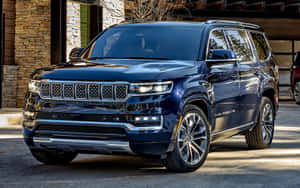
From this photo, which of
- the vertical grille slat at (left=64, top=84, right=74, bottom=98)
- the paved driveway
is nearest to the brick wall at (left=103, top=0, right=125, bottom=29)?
the paved driveway

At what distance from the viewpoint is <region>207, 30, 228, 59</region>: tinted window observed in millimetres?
8958

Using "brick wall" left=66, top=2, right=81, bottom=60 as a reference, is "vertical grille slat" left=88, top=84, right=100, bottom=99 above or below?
above

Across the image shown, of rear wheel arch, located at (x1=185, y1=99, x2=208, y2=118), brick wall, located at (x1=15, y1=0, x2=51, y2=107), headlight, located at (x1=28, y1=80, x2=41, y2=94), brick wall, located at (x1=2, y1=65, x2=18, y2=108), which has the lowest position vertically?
brick wall, located at (x1=2, y1=65, x2=18, y2=108)

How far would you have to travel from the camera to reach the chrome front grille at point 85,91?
24.3 feet

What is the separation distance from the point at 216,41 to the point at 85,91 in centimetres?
240

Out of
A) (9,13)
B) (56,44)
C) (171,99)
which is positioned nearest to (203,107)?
(171,99)

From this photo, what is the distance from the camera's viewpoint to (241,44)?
32.7 ft

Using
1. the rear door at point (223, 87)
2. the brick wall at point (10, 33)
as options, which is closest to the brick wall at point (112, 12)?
the brick wall at point (10, 33)

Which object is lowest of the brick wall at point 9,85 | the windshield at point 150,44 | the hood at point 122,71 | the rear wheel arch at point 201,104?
the brick wall at point 9,85

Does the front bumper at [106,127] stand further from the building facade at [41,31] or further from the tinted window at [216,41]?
the building facade at [41,31]

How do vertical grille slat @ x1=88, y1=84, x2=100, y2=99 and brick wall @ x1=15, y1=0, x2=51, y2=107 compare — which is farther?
brick wall @ x1=15, y1=0, x2=51, y2=107

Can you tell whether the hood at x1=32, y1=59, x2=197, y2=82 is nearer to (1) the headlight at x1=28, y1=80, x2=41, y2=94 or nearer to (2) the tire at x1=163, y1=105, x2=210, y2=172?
(1) the headlight at x1=28, y1=80, x2=41, y2=94

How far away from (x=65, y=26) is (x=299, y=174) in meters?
13.5

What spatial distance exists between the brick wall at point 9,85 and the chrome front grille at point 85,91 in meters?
13.5
